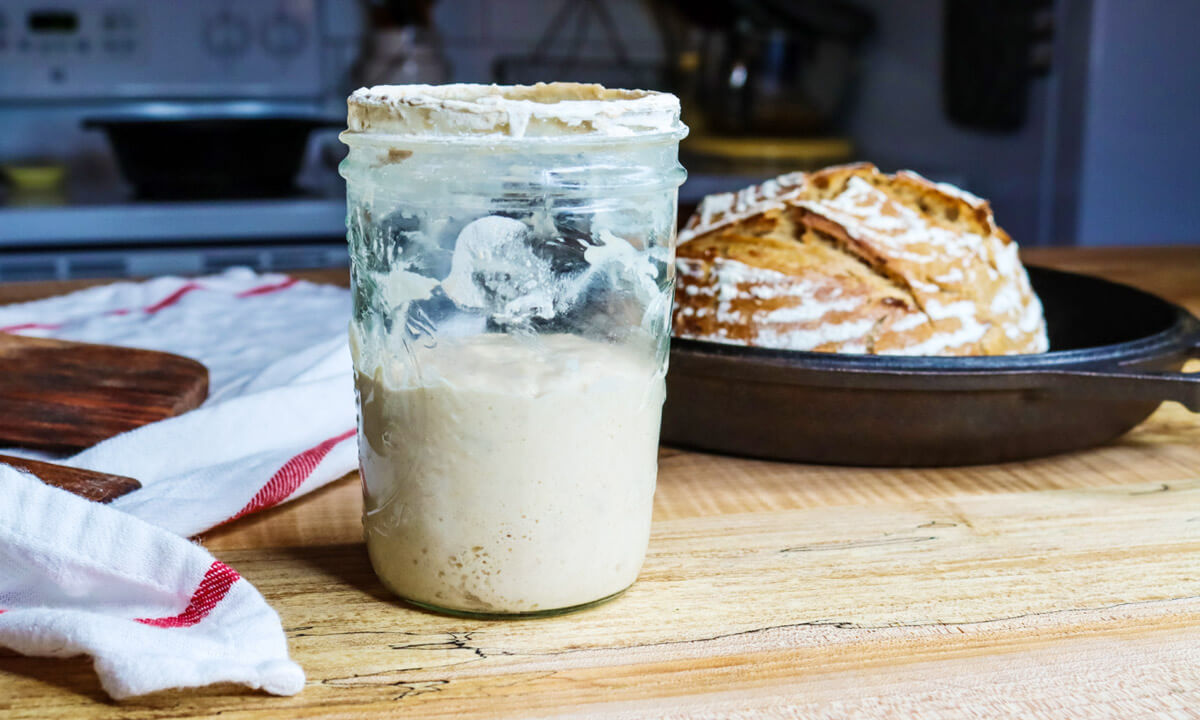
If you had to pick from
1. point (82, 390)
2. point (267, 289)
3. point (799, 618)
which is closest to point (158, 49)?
point (267, 289)

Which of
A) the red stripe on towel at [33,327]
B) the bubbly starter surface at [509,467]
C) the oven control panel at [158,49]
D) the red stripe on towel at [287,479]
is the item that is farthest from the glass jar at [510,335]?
the oven control panel at [158,49]

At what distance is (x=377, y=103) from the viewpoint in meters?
0.48

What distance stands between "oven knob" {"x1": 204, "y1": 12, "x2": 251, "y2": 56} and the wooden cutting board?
189 centimetres

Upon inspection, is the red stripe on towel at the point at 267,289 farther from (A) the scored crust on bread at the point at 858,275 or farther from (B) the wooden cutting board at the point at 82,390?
(A) the scored crust on bread at the point at 858,275

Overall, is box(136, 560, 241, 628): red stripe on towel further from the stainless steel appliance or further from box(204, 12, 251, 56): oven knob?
box(204, 12, 251, 56): oven knob

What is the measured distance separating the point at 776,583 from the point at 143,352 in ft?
1.65

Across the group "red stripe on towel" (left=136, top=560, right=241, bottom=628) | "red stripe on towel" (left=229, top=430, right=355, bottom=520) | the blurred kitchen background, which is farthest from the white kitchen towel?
the blurred kitchen background

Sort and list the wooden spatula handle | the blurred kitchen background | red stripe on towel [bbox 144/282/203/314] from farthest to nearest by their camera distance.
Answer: the blurred kitchen background → red stripe on towel [bbox 144/282/203/314] → the wooden spatula handle

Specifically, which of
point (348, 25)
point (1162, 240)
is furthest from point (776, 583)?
point (348, 25)

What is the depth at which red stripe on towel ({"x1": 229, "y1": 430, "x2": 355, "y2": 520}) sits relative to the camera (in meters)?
0.62

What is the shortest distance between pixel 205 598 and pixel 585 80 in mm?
2415

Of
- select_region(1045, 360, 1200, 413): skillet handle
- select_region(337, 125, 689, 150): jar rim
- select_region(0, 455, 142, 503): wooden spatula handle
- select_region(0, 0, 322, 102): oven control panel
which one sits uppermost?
select_region(0, 0, 322, 102): oven control panel

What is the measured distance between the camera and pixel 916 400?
70 cm

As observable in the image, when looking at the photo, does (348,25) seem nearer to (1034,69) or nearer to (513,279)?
(1034,69)
